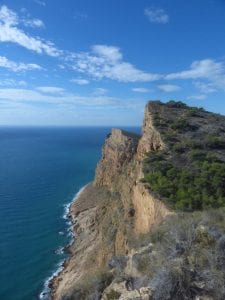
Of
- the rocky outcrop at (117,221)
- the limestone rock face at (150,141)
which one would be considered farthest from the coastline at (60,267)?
the limestone rock face at (150,141)

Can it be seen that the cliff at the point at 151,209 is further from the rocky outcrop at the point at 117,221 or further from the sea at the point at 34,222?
the sea at the point at 34,222

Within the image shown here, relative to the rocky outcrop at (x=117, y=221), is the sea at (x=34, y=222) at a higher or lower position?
lower

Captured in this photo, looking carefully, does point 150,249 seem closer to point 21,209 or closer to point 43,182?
point 21,209

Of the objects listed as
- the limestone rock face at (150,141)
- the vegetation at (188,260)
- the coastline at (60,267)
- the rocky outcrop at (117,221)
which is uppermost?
the limestone rock face at (150,141)

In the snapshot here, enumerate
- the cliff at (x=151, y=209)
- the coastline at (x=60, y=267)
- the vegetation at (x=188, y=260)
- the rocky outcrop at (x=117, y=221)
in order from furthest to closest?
the coastline at (x=60, y=267) → the rocky outcrop at (x=117, y=221) → the cliff at (x=151, y=209) → the vegetation at (x=188, y=260)

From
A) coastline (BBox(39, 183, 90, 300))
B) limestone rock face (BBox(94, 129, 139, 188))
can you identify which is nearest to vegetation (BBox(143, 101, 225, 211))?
coastline (BBox(39, 183, 90, 300))

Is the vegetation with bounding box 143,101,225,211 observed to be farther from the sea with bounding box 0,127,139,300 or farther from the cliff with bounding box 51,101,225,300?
the sea with bounding box 0,127,139,300
